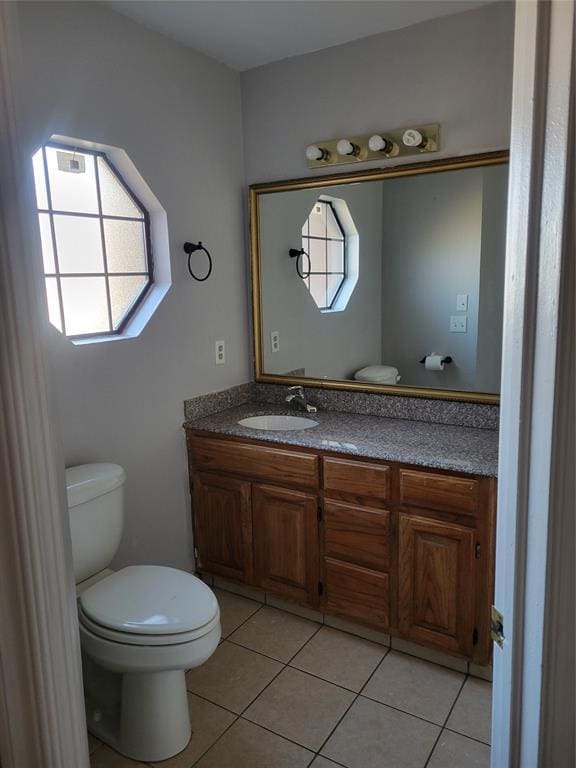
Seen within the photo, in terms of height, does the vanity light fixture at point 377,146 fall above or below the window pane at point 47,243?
above

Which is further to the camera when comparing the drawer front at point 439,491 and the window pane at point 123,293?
the window pane at point 123,293

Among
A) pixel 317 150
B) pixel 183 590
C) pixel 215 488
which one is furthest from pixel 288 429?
pixel 317 150

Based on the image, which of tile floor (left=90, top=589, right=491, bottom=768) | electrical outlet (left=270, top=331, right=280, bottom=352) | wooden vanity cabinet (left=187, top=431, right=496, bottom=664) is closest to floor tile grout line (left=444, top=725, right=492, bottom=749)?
tile floor (left=90, top=589, right=491, bottom=768)

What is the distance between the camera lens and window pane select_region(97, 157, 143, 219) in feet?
7.28

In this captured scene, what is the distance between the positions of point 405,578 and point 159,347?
54.0 inches

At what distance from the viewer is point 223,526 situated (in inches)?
100

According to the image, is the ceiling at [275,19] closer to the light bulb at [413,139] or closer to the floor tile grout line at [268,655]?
the light bulb at [413,139]

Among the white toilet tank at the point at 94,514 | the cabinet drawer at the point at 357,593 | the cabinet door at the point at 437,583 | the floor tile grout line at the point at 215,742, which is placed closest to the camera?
the floor tile grout line at the point at 215,742

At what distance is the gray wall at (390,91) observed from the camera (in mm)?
2086

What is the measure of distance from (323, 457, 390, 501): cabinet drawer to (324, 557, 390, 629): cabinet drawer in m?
0.32

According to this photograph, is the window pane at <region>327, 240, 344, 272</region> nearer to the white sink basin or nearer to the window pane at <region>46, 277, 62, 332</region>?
the white sink basin

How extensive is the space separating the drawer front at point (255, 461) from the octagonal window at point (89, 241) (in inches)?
25.5

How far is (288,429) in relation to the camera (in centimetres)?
263

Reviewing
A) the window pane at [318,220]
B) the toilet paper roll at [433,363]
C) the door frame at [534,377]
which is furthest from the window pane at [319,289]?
the door frame at [534,377]
